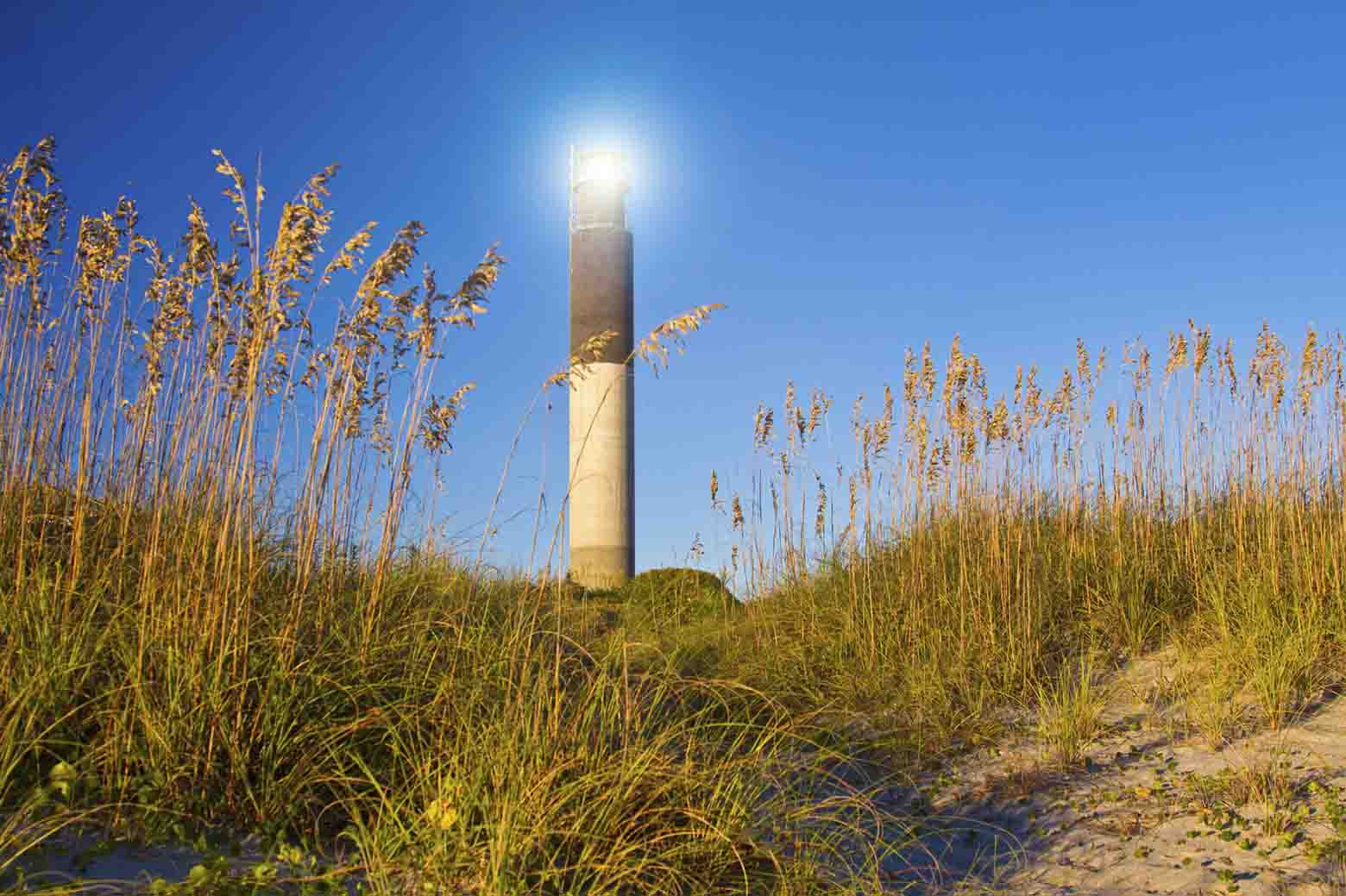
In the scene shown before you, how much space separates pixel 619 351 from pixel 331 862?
348 inches

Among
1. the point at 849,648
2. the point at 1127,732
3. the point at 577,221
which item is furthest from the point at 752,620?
the point at 577,221

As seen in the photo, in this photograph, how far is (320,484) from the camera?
3.23 metres

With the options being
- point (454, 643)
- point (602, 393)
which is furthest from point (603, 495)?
point (454, 643)

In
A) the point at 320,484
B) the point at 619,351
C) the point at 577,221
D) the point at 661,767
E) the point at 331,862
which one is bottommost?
the point at 331,862

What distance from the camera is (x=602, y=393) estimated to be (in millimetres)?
10953

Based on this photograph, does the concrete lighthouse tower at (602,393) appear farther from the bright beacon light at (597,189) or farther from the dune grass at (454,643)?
the dune grass at (454,643)

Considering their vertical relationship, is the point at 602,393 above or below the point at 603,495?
above

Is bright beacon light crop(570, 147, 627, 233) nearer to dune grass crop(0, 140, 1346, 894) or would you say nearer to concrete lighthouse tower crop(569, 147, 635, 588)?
concrete lighthouse tower crop(569, 147, 635, 588)

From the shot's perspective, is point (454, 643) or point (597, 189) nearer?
point (454, 643)

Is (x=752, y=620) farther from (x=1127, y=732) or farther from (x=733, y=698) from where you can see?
(x=1127, y=732)

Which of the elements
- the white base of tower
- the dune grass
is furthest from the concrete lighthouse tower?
the dune grass

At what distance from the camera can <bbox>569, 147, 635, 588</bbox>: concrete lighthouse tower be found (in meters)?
11.1

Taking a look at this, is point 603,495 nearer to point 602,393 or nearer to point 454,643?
point 602,393

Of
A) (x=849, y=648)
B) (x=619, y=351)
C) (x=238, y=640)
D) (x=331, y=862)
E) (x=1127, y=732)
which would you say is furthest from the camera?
(x=619, y=351)
